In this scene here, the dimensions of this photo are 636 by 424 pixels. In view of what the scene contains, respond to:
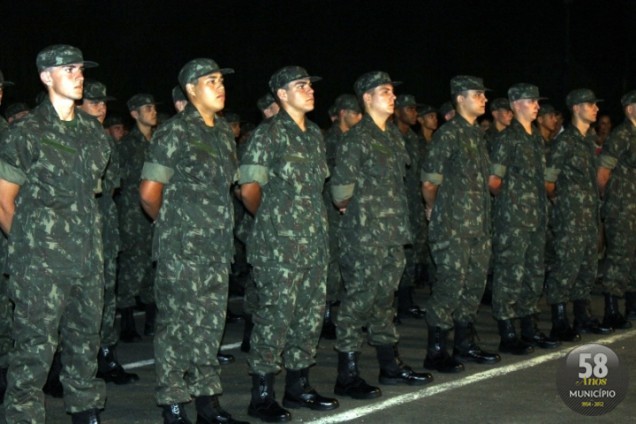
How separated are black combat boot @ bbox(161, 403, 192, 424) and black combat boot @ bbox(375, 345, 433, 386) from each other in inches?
62.2

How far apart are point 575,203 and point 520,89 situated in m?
1.12

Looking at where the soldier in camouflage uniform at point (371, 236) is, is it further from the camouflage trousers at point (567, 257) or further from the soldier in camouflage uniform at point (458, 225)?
the camouflage trousers at point (567, 257)

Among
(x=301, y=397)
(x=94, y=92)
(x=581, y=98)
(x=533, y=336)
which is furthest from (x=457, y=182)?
(x=94, y=92)

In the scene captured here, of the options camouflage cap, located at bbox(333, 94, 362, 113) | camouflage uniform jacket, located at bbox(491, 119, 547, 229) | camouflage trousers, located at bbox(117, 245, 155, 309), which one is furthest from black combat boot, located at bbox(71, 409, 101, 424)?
camouflage cap, located at bbox(333, 94, 362, 113)

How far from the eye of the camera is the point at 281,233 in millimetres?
5676

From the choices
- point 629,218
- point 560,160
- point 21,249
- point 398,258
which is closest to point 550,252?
point 629,218

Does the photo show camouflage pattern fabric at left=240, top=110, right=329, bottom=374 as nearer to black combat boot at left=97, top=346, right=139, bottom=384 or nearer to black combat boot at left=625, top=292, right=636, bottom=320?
black combat boot at left=97, top=346, right=139, bottom=384

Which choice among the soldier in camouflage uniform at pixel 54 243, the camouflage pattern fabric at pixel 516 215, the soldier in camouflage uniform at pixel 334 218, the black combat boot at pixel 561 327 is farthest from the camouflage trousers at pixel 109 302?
the black combat boot at pixel 561 327

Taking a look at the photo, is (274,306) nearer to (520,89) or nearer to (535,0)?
(520,89)

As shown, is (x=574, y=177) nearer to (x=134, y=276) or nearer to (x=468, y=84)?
(x=468, y=84)

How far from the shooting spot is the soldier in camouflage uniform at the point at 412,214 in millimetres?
9180

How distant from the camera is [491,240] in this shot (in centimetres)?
763

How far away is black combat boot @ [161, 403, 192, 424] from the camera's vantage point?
5285mm

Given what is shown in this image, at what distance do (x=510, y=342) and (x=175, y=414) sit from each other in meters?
3.03
